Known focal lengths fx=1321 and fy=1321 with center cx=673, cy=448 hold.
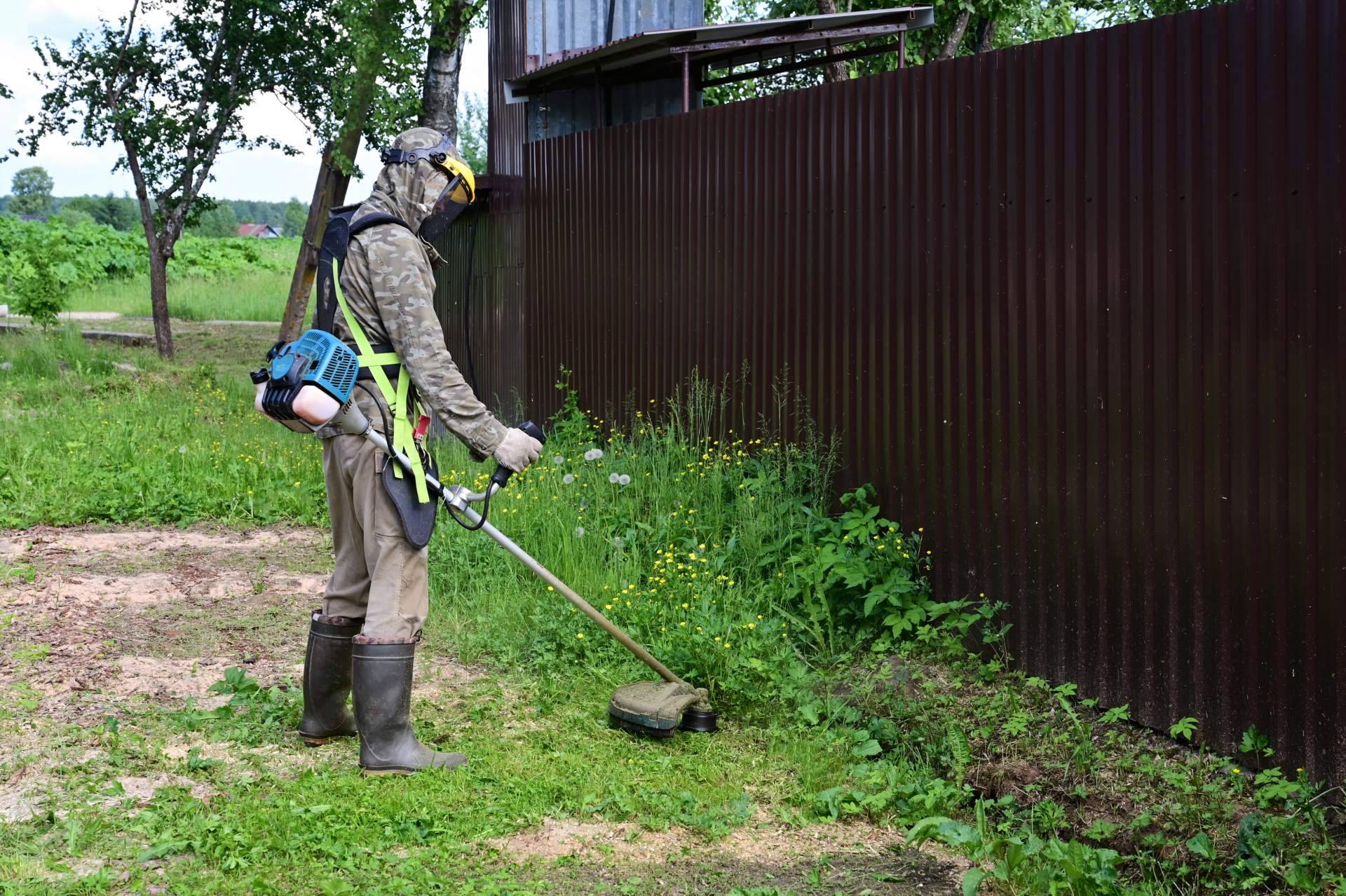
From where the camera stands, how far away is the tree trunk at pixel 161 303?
16.5m

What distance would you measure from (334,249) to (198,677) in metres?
2.23

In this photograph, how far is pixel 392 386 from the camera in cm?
480

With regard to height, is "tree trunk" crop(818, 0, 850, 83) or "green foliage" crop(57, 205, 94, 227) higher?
"green foliage" crop(57, 205, 94, 227)

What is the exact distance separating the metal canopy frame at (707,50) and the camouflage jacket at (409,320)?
4678mm

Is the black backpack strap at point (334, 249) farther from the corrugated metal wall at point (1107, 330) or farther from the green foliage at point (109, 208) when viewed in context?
the green foliage at point (109, 208)

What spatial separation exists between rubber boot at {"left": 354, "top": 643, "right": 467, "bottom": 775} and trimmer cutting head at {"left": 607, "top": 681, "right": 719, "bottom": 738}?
0.80 m

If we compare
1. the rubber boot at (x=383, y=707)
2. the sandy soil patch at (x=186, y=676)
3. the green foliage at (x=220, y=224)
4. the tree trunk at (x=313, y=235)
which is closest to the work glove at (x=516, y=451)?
the rubber boot at (x=383, y=707)

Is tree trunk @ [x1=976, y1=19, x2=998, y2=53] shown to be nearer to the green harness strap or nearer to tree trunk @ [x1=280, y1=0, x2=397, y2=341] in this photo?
tree trunk @ [x1=280, y1=0, x2=397, y2=341]

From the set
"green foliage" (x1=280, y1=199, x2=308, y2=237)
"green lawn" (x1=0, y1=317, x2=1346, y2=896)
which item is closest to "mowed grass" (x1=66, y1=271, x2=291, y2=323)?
"green lawn" (x1=0, y1=317, x2=1346, y2=896)

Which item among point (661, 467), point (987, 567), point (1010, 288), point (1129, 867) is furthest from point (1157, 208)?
point (661, 467)

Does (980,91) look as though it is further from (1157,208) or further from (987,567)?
(987,567)

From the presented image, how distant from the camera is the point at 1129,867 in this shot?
4250 mm

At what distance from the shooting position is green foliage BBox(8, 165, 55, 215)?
8519cm

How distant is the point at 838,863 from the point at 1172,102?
9.94ft
